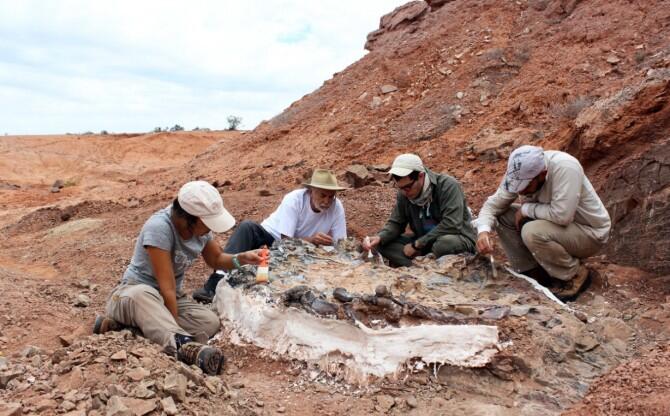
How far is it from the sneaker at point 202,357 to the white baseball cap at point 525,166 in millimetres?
2107

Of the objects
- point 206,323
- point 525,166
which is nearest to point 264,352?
point 206,323

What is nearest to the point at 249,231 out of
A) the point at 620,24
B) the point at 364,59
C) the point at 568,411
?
the point at 568,411

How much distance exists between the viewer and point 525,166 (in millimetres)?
3959

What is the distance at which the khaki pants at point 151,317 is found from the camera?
3.44m

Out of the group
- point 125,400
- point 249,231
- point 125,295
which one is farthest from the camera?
point 249,231

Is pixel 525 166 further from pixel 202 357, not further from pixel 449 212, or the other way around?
pixel 202 357

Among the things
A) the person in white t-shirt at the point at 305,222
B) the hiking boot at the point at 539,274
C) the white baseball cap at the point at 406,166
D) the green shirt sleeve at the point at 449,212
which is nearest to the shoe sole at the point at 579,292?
the hiking boot at the point at 539,274

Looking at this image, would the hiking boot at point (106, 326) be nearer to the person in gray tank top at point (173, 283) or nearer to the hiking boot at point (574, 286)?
the person in gray tank top at point (173, 283)

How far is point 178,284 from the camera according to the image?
3.92m

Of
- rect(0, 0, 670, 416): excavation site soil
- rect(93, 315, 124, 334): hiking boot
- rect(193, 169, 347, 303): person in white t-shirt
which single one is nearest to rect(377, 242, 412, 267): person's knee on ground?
rect(0, 0, 670, 416): excavation site soil

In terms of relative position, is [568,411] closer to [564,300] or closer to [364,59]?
[564,300]

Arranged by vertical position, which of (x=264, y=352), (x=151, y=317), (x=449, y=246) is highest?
(x=449, y=246)

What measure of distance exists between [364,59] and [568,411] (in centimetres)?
1171

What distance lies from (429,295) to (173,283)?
1451mm
